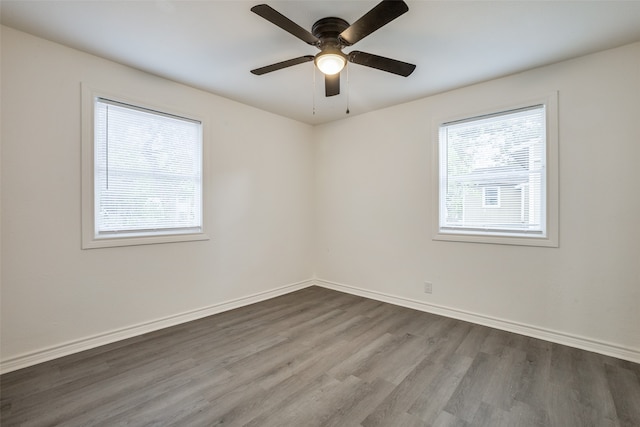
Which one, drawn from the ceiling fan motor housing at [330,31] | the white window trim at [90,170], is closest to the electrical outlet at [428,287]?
the ceiling fan motor housing at [330,31]

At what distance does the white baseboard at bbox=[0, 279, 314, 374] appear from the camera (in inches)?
88.4

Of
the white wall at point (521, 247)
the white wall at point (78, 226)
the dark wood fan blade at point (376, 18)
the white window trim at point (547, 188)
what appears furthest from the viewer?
the white window trim at point (547, 188)

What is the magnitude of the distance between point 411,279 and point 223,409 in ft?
8.35

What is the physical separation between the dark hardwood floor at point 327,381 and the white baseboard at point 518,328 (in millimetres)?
111

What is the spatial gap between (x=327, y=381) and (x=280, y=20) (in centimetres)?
236

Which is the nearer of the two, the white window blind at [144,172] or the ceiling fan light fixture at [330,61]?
the ceiling fan light fixture at [330,61]

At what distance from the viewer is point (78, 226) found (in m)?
2.50

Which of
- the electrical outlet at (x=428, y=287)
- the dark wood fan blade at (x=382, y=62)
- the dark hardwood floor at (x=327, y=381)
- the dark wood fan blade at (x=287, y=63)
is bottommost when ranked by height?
the dark hardwood floor at (x=327, y=381)

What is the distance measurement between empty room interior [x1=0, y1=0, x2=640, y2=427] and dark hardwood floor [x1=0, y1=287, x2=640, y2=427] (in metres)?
0.02

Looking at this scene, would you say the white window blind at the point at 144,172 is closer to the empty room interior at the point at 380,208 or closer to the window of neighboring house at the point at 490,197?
the empty room interior at the point at 380,208

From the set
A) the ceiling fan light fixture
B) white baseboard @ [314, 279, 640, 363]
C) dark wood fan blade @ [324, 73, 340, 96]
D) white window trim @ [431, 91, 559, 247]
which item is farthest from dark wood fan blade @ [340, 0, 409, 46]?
white baseboard @ [314, 279, 640, 363]

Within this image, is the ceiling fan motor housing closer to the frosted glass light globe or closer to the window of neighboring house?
the frosted glass light globe

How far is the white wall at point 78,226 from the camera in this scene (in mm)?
2229

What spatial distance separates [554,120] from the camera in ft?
8.75
